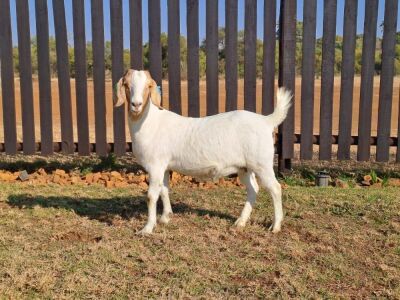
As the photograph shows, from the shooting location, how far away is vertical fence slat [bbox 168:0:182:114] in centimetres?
719

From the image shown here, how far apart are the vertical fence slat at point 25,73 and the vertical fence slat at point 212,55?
2479 mm

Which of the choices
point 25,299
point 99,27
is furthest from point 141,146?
point 99,27

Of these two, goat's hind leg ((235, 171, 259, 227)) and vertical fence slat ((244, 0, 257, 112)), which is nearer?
goat's hind leg ((235, 171, 259, 227))

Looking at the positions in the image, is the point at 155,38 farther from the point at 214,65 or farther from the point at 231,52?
the point at 231,52

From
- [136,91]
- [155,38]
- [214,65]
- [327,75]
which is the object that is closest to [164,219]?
[136,91]

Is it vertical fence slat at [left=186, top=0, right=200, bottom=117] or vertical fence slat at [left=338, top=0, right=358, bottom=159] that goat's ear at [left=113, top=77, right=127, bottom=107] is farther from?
vertical fence slat at [left=338, top=0, right=358, bottom=159]

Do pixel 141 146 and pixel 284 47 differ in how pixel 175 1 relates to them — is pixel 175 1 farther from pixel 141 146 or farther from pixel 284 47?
pixel 141 146

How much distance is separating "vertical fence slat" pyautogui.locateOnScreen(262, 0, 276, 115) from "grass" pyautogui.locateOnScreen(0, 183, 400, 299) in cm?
135

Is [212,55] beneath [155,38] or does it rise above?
beneath

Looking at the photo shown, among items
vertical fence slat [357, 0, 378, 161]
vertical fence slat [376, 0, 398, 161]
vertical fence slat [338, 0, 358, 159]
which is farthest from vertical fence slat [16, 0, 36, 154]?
vertical fence slat [376, 0, 398, 161]

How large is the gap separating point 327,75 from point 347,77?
269 millimetres

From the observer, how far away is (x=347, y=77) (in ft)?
23.8

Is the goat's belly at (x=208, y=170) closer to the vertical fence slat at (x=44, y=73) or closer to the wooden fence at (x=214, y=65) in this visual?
the wooden fence at (x=214, y=65)

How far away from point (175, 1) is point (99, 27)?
1089 millimetres
